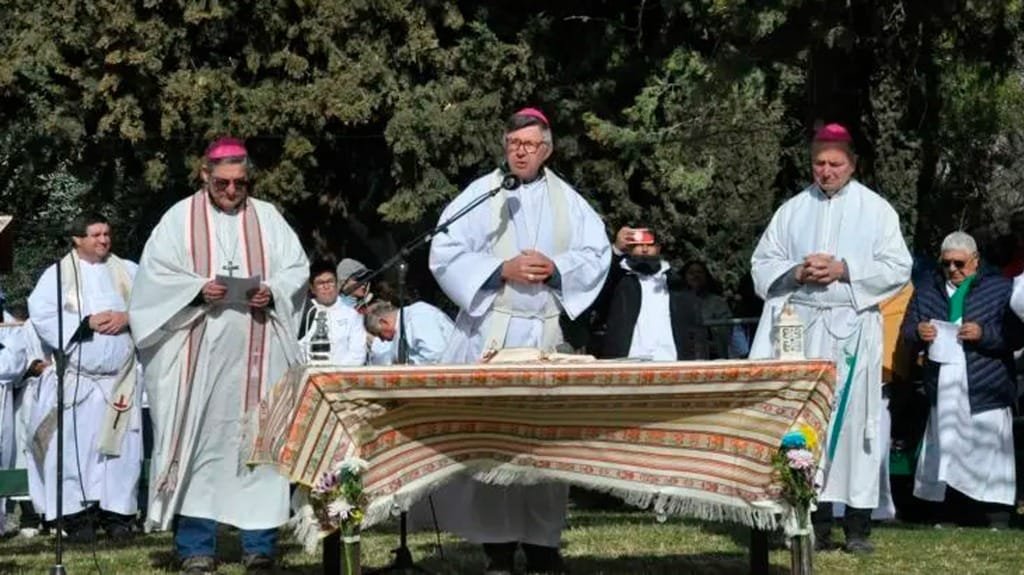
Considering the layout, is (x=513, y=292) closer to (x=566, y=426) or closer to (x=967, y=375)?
(x=566, y=426)

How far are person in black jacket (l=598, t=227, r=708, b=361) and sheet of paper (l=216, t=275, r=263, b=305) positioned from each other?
3329mm

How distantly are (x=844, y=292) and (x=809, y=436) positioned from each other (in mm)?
2645

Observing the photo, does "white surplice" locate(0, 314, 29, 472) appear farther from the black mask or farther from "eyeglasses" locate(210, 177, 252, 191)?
the black mask

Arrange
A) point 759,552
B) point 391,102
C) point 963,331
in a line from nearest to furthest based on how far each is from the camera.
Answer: point 759,552, point 963,331, point 391,102

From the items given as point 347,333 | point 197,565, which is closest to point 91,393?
point 347,333

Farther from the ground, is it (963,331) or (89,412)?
(963,331)

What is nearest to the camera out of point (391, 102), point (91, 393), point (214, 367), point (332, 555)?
point (332, 555)

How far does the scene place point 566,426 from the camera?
9.04 m

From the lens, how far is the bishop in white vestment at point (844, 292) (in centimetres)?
1133

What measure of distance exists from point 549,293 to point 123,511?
5.54 m

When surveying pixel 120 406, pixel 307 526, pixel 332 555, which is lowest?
pixel 332 555

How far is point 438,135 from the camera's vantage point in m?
24.5

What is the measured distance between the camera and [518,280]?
10070mm

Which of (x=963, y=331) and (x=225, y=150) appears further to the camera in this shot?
(x=963, y=331)
